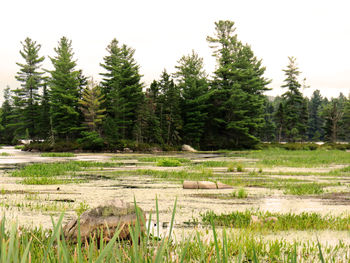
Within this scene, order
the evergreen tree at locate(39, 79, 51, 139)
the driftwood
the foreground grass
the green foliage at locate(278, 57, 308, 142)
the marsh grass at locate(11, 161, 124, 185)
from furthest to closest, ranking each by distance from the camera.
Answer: the green foliage at locate(278, 57, 308, 142) → the evergreen tree at locate(39, 79, 51, 139) → the marsh grass at locate(11, 161, 124, 185) → the driftwood → the foreground grass

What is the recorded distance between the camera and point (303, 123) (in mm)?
81000

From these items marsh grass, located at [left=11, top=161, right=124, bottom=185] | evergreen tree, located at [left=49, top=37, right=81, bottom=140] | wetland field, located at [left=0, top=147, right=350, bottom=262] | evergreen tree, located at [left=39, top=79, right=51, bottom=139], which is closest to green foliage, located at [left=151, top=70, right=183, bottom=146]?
evergreen tree, located at [left=49, top=37, right=81, bottom=140]


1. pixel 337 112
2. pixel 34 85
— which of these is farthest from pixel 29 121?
pixel 337 112

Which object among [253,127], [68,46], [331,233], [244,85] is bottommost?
[331,233]

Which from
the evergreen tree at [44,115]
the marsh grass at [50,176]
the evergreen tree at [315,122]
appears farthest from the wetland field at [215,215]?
the evergreen tree at [315,122]

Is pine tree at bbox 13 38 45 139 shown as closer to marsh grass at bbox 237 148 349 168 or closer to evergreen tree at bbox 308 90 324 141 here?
marsh grass at bbox 237 148 349 168

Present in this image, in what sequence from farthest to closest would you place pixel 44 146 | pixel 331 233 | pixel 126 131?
pixel 126 131 → pixel 44 146 → pixel 331 233

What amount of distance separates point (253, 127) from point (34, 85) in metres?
38.1

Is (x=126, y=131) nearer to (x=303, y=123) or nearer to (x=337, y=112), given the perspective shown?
(x=303, y=123)

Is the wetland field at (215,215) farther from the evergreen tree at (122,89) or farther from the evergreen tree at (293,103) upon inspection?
the evergreen tree at (293,103)

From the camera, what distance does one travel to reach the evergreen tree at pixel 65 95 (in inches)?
2114

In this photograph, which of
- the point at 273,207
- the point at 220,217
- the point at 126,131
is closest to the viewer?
the point at 220,217

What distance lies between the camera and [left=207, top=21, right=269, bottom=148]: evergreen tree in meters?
53.4

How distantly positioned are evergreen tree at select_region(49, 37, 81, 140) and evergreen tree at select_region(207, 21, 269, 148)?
2114 centimetres
